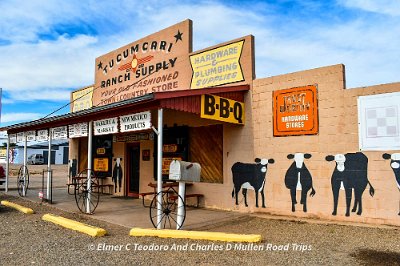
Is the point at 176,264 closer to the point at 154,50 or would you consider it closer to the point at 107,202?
the point at 107,202

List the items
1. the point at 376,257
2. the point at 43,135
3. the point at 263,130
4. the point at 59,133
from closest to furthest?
the point at 376,257, the point at 263,130, the point at 59,133, the point at 43,135

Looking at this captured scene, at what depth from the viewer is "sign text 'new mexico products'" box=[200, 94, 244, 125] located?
8.48 m

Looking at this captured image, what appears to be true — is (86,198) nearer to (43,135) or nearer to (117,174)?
(43,135)

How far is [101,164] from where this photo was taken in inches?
630

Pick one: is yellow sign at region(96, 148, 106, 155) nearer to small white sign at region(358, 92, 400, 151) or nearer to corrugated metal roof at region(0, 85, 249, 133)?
corrugated metal roof at region(0, 85, 249, 133)

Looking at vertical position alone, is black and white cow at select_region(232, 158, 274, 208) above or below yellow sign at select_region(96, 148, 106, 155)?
below

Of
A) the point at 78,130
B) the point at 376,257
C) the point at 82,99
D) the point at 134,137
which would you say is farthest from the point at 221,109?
the point at 82,99

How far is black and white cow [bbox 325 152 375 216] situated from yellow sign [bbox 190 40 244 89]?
3.76m

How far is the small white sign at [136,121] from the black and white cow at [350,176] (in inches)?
177

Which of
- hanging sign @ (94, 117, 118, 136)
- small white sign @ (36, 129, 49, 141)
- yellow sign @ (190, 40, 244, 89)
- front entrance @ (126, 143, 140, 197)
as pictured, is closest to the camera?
hanging sign @ (94, 117, 118, 136)

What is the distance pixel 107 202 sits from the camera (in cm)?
1252

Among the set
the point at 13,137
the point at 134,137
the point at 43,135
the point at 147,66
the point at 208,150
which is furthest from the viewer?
the point at 13,137

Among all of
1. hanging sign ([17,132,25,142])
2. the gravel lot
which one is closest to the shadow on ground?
the gravel lot

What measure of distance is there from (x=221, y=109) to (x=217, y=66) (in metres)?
2.58
